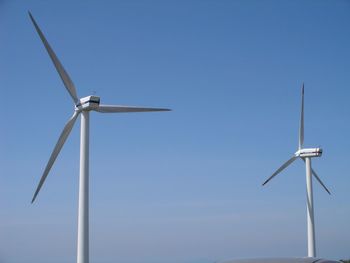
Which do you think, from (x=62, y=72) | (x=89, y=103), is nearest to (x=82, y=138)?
(x=89, y=103)

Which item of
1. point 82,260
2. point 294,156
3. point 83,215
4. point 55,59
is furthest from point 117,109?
point 294,156

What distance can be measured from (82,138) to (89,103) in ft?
7.70

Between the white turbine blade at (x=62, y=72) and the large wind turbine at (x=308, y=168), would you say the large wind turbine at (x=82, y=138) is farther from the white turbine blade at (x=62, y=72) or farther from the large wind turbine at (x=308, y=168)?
the large wind turbine at (x=308, y=168)

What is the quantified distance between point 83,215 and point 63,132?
569cm

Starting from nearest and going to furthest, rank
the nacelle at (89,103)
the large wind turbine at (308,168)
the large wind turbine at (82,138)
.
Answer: the large wind turbine at (82,138)
the nacelle at (89,103)
the large wind turbine at (308,168)

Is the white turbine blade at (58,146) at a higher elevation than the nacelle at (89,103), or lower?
lower

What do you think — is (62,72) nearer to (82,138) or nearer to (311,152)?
(82,138)

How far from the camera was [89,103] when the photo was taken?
1427 inches

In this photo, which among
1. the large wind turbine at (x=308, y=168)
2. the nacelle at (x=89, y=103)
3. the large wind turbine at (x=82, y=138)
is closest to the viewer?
the large wind turbine at (x=82, y=138)

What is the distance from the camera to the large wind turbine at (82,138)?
3419cm

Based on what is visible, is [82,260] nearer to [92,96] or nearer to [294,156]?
[92,96]

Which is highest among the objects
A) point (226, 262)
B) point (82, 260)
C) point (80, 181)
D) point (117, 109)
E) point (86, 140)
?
point (117, 109)

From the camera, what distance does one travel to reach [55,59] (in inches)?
1451

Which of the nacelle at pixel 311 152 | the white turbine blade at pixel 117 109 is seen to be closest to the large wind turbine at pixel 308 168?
the nacelle at pixel 311 152
